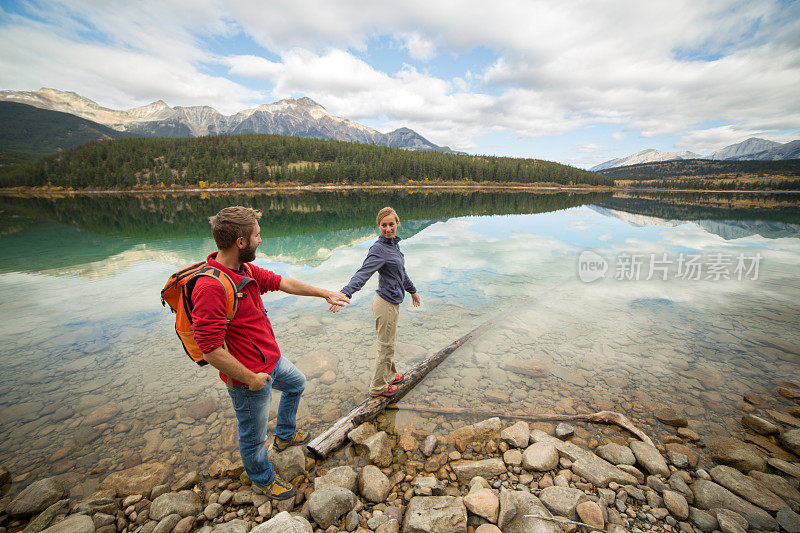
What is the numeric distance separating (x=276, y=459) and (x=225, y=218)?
12.0ft

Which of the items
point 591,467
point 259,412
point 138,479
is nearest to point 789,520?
point 591,467

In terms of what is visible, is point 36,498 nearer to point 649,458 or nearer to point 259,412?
point 259,412

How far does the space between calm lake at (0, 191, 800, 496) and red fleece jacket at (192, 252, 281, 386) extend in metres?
2.81

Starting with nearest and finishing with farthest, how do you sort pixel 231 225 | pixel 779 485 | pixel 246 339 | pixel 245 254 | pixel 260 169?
pixel 231 225 < pixel 245 254 < pixel 246 339 < pixel 779 485 < pixel 260 169

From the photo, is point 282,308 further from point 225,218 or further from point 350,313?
point 225,218

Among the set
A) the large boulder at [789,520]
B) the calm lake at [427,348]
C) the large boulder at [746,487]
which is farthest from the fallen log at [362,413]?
the large boulder at [789,520]

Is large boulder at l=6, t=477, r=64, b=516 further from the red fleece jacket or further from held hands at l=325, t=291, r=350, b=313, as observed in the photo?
held hands at l=325, t=291, r=350, b=313

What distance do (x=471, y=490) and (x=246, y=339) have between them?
345 cm

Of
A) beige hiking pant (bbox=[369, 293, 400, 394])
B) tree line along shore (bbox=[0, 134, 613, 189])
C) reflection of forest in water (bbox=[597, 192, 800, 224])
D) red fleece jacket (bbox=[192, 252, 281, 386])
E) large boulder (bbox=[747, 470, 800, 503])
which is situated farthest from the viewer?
tree line along shore (bbox=[0, 134, 613, 189])

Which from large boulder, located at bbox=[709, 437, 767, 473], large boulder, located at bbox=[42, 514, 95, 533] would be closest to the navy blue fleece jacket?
large boulder, located at bbox=[42, 514, 95, 533]

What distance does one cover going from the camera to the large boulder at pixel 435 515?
11.5 feet

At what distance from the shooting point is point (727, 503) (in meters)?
3.92

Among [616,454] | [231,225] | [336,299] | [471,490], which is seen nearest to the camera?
[231,225]

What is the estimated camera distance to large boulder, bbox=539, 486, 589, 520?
3.68 meters
